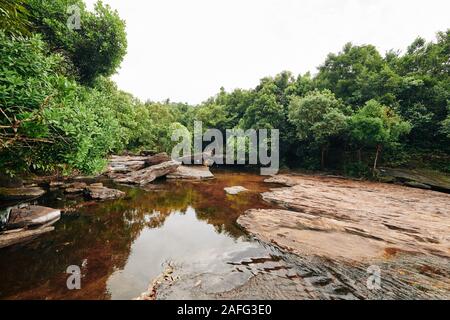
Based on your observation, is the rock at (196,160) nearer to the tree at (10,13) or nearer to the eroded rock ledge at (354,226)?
the eroded rock ledge at (354,226)

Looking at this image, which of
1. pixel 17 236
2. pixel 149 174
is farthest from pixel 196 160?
pixel 17 236

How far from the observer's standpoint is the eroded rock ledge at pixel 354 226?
24.3 feet

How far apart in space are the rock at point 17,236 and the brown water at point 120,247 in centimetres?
44

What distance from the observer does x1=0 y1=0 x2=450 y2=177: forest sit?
5.81 metres

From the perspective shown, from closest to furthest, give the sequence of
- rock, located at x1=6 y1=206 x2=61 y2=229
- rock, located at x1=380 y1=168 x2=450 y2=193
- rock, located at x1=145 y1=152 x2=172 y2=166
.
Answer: rock, located at x1=6 y1=206 x2=61 y2=229
rock, located at x1=380 y1=168 x2=450 y2=193
rock, located at x1=145 y1=152 x2=172 y2=166

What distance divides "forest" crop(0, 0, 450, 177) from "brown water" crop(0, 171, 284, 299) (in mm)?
2683

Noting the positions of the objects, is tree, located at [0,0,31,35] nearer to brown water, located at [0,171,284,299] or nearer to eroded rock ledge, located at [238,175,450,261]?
brown water, located at [0,171,284,299]

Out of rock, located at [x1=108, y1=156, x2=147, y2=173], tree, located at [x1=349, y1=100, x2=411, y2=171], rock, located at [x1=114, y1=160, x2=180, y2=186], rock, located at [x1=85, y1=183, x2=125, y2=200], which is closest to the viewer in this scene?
rock, located at [x1=85, y1=183, x2=125, y2=200]

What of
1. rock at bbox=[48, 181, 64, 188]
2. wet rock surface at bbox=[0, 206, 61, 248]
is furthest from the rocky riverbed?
rock at bbox=[48, 181, 64, 188]

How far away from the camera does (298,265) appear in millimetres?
6574

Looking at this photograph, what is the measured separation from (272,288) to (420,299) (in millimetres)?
3437

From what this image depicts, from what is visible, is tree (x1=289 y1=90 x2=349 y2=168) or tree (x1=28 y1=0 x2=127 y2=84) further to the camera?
tree (x1=289 y1=90 x2=349 y2=168)

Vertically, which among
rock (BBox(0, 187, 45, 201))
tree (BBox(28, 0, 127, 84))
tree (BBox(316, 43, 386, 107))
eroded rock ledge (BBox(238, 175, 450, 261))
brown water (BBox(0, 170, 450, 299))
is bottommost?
brown water (BBox(0, 170, 450, 299))

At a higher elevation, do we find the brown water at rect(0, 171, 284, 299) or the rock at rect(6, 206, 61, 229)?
the rock at rect(6, 206, 61, 229)
